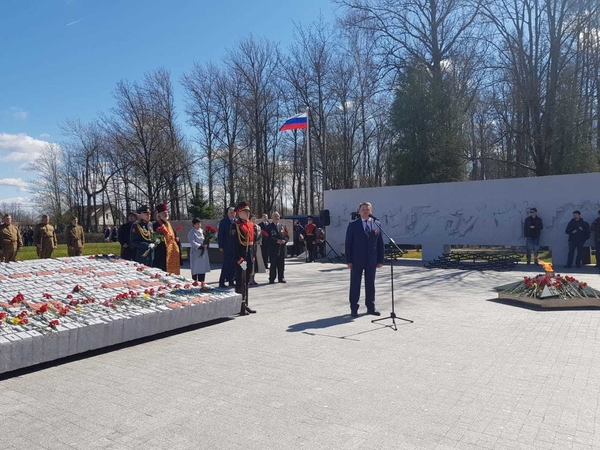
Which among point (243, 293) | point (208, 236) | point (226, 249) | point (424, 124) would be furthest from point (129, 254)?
point (424, 124)

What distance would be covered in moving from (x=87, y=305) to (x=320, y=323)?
3.62 m

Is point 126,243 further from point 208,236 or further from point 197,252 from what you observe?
point 208,236

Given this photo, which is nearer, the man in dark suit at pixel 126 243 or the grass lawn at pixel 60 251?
the man in dark suit at pixel 126 243

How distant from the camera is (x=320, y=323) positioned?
8734mm

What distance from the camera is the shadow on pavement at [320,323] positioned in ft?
27.4

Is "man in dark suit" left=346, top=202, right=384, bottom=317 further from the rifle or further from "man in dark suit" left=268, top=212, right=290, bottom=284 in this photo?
"man in dark suit" left=268, top=212, right=290, bottom=284

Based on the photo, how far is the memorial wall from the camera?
17.4 meters

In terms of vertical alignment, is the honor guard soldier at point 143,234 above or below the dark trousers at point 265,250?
above

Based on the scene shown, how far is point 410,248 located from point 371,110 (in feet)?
52.6

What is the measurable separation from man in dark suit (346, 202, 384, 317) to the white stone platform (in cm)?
208

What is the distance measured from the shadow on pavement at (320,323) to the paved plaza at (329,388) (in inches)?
0.7

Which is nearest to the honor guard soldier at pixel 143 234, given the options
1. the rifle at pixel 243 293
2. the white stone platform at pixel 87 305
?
the white stone platform at pixel 87 305

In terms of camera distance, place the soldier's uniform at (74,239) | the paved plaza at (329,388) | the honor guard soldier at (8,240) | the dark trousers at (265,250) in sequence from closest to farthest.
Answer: the paved plaza at (329,388) < the dark trousers at (265,250) < the honor guard soldier at (8,240) < the soldier's uniform at (74,239)

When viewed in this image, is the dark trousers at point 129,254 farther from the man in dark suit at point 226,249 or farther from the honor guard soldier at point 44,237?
the honor guard soldier at point 44,237
